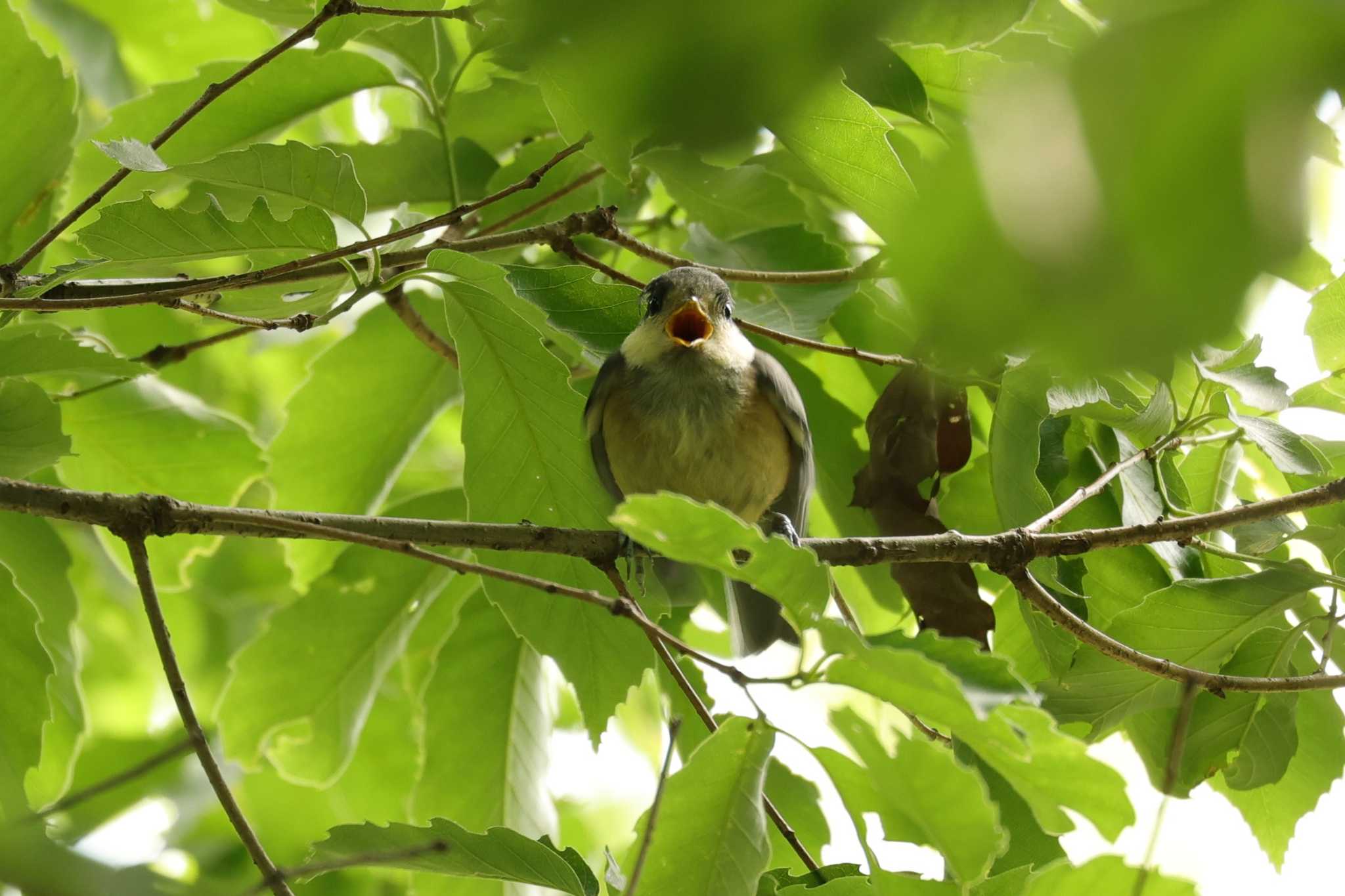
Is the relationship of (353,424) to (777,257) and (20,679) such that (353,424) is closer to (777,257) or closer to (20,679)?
(20,679)

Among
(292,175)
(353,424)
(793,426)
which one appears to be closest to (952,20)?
(292,175)

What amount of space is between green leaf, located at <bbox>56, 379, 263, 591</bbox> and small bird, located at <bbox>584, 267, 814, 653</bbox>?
35.4 inches

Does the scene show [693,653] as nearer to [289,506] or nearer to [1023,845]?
[1023,845]

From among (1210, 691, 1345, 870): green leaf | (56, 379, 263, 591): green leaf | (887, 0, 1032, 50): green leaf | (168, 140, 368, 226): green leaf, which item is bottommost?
(887, 0, 1032, 50): green leaf

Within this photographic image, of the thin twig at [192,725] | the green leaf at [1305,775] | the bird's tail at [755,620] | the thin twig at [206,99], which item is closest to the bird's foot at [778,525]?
the bird's tail at [755,620]

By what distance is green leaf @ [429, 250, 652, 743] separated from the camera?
2.29 m

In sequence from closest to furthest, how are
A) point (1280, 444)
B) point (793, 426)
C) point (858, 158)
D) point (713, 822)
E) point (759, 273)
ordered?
point (858, 158) → point (713, 822) → point (1280, 444) → point (759, 273) → point (793, 426)

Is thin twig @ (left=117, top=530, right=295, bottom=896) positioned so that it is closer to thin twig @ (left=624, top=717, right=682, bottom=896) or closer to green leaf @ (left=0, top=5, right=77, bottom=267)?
thin twig @ (left=624, top=717, right=682, bottom=896)

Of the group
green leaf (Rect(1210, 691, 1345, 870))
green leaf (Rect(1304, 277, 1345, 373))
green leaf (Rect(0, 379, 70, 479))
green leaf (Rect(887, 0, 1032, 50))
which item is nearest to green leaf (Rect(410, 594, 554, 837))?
green leaf (Rect(0, 379, 70, 479))

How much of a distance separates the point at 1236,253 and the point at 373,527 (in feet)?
5.62

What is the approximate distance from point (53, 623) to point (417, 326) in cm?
108

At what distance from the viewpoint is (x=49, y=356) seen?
7.07ft

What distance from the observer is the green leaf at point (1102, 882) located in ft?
5.24

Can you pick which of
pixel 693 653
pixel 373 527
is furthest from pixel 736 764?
pixel 373 527
